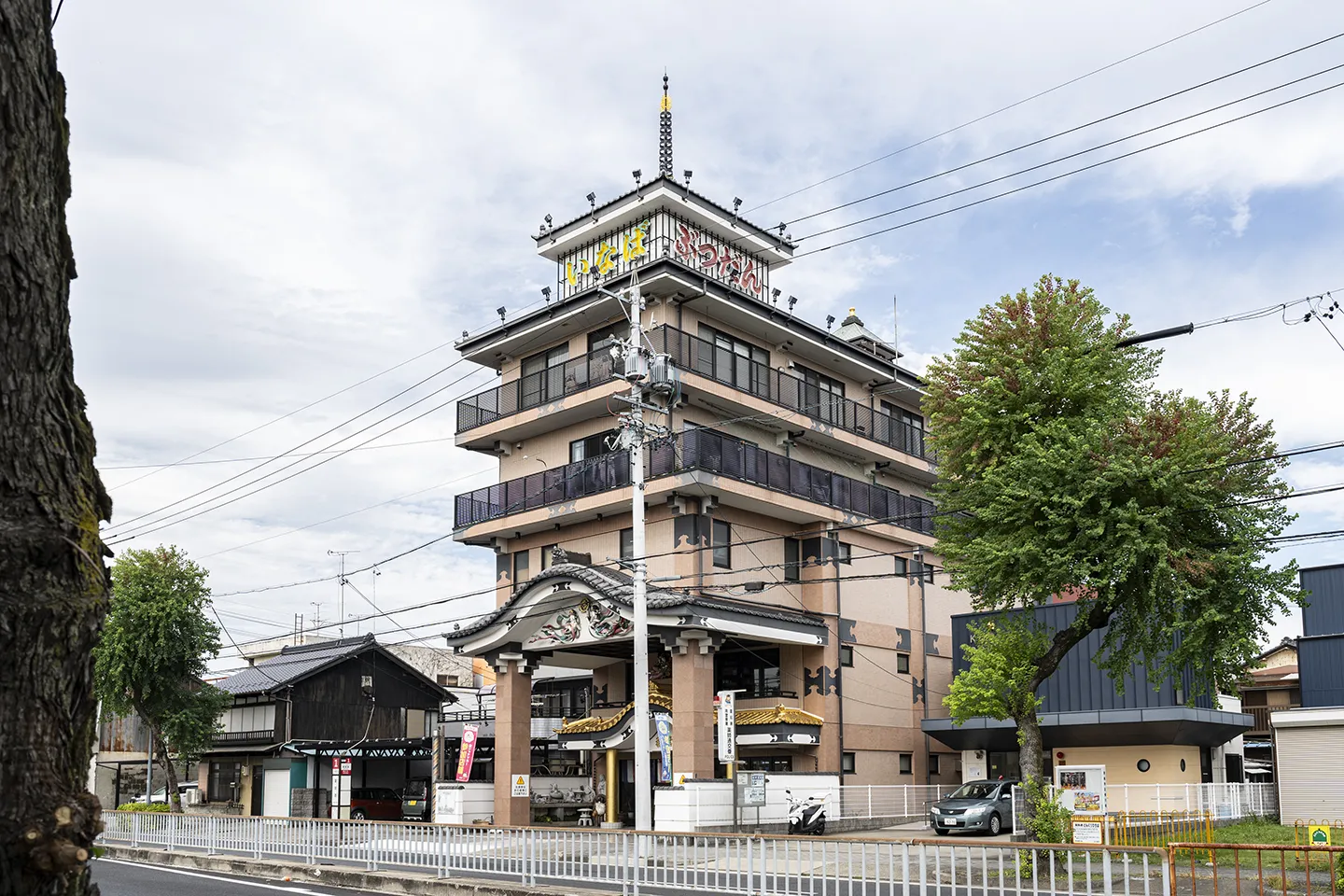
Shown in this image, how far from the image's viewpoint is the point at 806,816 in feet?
110

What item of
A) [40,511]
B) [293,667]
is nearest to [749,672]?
[293,667]

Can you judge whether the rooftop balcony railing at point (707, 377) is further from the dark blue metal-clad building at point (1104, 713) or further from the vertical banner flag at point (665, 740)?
the vertical banner flag at point (665, 740)

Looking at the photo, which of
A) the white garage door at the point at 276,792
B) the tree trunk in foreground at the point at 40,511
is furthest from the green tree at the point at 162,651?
the tree trunk in foreground at the point at 40,511

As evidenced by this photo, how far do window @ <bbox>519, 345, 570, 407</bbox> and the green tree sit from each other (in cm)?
1338

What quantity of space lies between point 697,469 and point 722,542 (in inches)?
140

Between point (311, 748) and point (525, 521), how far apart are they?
1345 centimetres

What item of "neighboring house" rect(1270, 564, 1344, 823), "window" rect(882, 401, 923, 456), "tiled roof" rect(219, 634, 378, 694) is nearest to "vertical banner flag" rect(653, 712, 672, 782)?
"neighboring house" rect(1270, 564, 1344, 823)

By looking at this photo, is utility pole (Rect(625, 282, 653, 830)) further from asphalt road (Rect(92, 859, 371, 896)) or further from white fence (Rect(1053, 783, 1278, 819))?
white fence (Rect(1053, 783, 1278, 819))

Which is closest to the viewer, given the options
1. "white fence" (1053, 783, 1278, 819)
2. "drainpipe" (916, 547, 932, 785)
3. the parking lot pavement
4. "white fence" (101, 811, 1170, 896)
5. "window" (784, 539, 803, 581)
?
"white fence" (101, 811, 1170, 896)

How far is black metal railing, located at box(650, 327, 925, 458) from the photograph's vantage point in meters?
37.6

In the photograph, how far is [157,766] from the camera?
57000mm

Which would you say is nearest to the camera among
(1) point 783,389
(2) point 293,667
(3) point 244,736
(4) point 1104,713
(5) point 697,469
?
(5) point 697,469

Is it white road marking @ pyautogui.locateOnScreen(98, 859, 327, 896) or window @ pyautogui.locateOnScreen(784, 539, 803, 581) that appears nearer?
white road marking @ pyautogui.locateOnScreen(98, 859, 327, 896)

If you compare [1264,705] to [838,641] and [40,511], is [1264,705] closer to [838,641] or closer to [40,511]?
[838,641]
